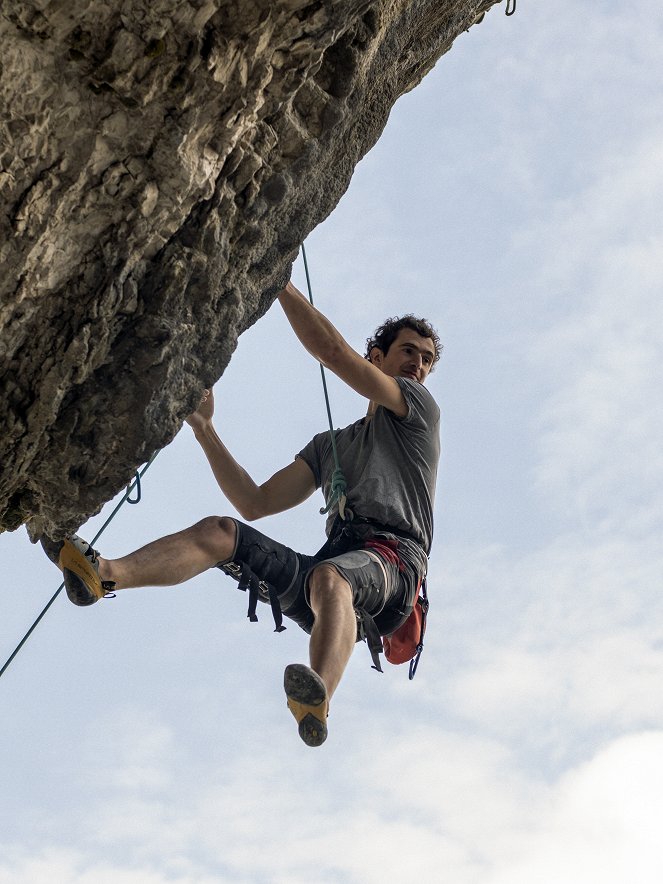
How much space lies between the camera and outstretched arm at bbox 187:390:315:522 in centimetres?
631

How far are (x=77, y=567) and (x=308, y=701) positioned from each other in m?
1.18

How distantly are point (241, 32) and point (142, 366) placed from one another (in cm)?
125

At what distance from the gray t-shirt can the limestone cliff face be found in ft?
5.30

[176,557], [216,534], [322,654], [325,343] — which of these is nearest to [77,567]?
[176,557]

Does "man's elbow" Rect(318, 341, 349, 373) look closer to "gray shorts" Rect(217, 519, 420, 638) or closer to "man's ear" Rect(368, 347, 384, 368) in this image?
"gray shorts" Rect(217, 519, 420, 638)

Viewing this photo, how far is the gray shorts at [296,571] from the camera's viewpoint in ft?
17.7

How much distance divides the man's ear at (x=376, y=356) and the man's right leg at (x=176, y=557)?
180 cm

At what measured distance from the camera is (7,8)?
3033 millimetres

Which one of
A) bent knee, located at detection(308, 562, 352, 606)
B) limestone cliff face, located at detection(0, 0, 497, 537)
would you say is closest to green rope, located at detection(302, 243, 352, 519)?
bent knee, located at detection(308, 562, 352, 606)

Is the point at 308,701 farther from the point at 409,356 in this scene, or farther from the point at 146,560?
the point at 409,356

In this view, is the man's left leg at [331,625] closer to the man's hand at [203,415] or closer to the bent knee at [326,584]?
the bent knee at [326,584]

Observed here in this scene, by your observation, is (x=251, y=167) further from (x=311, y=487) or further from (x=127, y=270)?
(x=311, y=487)

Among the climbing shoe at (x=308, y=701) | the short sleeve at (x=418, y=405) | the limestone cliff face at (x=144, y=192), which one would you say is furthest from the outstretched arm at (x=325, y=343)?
the climbing shoe at (x=308, y=701)

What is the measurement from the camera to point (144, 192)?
11.7ft
